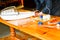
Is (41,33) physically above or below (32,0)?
below


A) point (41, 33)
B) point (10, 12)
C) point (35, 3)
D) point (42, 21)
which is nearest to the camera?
point (41, 33)

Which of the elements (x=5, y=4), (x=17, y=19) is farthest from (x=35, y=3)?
(x=5, y=4)

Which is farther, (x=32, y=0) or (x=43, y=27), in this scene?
(x=32, y=0)

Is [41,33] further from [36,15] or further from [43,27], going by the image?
[36,15]

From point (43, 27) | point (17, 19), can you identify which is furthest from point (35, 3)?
point (43, 27)

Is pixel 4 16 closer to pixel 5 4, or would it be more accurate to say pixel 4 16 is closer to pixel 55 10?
pixel 55 10

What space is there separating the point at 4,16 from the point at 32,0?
1.38 ft

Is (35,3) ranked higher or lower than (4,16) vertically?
higher

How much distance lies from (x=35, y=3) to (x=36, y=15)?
0.26 meters

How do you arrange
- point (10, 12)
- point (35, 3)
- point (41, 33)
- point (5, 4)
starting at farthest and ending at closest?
point (5, 4)
point (35, 3)
point (10, 12)
point (41, 33)

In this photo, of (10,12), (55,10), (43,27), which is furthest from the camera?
(55,10)

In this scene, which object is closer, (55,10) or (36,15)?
(36,15)

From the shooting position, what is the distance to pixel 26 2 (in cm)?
162

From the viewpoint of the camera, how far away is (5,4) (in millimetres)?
2496
